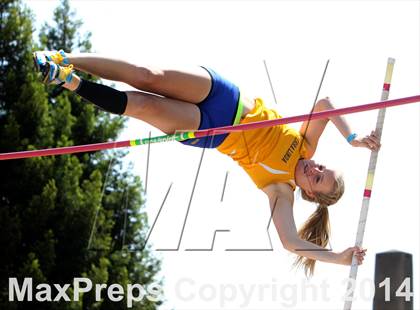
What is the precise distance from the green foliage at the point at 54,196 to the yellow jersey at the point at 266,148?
549cm

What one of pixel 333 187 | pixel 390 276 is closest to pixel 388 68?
pixel 333 187

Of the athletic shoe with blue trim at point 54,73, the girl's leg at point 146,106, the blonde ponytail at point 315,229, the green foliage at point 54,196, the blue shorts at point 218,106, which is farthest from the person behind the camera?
the green foliage at point 54,196

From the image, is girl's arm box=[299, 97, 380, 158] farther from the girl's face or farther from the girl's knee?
the girl's knee

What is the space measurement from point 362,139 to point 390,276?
91 cm

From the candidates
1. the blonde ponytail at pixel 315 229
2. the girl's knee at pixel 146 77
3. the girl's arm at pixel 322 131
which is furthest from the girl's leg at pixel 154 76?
the blonde ponytail at pixel 315 229

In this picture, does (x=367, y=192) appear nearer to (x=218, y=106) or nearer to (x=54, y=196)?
(x=218, y=106)

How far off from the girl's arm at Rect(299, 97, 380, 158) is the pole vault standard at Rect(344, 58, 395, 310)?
2.3 inches

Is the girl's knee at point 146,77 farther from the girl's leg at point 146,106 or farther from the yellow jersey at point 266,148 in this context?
the yellow jersey at point 266,148

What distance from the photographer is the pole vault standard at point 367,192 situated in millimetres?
4746

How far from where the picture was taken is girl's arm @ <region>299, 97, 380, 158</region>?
4.80 metres

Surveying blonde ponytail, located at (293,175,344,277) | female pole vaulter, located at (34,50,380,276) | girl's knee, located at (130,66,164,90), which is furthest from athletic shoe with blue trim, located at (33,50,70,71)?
blonde ponytail, located at (293,175,344,277)

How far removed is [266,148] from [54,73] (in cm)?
130

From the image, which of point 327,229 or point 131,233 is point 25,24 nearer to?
point 131,233

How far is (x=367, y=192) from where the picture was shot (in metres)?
4.96
